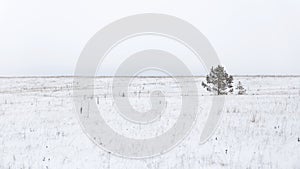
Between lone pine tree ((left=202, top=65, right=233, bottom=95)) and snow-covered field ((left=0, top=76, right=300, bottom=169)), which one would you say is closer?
snow-covered field ((left=0, top=76, right=300, bottom=169))

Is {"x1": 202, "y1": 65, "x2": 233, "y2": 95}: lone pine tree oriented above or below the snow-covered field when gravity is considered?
above

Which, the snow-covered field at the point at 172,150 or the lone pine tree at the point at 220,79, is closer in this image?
the snow-covered field at the point at 172,150

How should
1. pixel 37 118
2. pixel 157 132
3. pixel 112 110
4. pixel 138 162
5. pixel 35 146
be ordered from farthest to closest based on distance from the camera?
pixel 112 110 < pixel 37 118 < pixel 157 132 < pixel 35 146 < pixel 138 162

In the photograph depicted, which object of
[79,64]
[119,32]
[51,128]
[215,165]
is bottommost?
[215,165]

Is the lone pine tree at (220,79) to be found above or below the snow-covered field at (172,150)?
above

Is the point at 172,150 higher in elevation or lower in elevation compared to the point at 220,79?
lower

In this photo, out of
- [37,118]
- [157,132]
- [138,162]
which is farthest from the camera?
[37,118]

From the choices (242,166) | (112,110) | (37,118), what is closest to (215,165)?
(242,166)

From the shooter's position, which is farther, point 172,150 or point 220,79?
point 220,79

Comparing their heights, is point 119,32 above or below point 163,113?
above

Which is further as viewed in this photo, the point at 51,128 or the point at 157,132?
the point at 51,128

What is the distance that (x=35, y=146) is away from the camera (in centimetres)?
742

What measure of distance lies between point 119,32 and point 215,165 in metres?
9.56

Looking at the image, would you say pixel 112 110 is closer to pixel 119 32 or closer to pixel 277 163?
pixel 119 32
